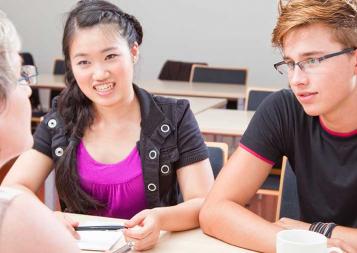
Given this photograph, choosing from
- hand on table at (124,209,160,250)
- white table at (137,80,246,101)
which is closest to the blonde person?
hand on table at (124,209,160,250)

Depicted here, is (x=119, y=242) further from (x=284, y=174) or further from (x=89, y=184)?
(x=284, y=174)

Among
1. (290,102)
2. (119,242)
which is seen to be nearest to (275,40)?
(290,102)

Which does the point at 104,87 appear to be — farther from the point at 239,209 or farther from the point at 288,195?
the point at 288,195

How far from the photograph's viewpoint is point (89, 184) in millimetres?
2057

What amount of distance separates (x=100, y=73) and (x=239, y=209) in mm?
675

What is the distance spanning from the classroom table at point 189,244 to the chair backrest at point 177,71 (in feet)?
14.2

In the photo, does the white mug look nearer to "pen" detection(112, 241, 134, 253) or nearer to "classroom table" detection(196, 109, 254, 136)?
"pen" detection(112, 241, 134, 253)

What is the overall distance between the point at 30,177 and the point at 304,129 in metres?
0.93

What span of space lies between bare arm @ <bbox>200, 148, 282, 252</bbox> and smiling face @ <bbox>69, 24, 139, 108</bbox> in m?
0.50

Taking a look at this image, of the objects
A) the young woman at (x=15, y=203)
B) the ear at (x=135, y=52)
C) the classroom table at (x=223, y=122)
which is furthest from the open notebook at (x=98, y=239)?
the classroom table at (x=223, y=122)

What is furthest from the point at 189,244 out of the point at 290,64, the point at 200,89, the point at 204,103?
the point at 200,89

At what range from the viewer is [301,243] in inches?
48.6

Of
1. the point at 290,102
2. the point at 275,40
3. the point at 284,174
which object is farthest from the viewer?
the point at 284,174

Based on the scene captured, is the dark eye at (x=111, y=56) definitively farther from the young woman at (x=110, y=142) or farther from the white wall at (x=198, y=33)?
the white wall at (x=198, y=33)
